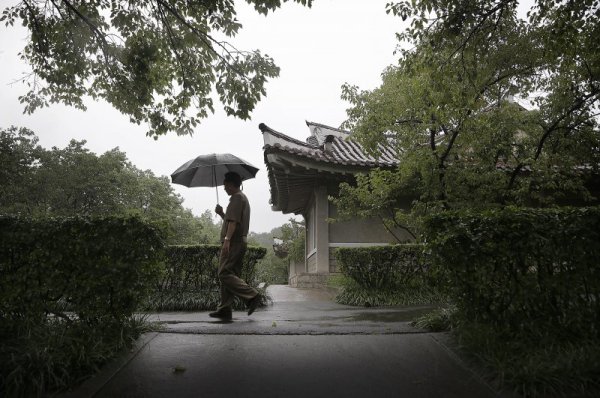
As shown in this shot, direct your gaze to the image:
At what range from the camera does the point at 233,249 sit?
531 cm

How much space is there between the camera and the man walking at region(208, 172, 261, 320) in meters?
5.25

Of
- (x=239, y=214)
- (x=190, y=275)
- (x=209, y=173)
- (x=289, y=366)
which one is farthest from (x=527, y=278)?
(x=190, y=275)

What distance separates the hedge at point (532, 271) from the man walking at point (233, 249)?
2.80 meters

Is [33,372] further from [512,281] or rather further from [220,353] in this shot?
[512,281]

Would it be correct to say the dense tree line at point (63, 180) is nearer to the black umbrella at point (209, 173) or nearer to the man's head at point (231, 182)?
the black umbrella at point (209, 173)

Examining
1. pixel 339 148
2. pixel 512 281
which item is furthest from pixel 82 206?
pixel 512 281

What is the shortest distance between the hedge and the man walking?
110 inches

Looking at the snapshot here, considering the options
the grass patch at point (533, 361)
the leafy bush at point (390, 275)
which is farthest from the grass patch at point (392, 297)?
the grass patch at point (533, 361)

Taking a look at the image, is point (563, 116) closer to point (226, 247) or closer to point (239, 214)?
point (239, 214)

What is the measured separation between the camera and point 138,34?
20.6 ft

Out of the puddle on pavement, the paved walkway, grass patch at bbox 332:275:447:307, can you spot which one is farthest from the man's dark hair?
grass patch at bbox 332:275:447:307

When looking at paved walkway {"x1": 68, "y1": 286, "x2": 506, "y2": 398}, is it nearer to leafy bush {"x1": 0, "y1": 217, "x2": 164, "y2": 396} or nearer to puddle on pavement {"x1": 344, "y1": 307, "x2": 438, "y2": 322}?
leafy bush {"x1": 0, "y1": 217, "x2": 164, "y2": 396}

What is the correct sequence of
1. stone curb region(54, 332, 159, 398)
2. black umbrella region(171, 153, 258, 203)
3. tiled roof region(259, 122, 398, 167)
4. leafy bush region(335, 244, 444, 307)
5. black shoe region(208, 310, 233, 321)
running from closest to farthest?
stone curb region(54, 332, 159, 398)
black shoe region(208, 310, 233, 321)
black umbrella region(171, 153, 258, 203)
leafy bush region(335, 244, 444, 307)
tiled roof region(259, 122, 398, 167)

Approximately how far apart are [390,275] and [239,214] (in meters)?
3.84
